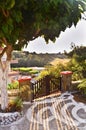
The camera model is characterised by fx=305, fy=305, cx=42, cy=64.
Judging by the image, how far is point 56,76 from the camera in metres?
18.7

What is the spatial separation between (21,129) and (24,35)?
3.58 metres

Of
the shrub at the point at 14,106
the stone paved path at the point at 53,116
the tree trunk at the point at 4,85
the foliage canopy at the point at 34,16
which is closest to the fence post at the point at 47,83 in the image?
the stone paved path at the point at 53,116

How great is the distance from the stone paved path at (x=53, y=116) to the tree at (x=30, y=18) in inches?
47.5

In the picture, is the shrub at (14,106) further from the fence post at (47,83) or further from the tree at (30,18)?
the fence post at (47,83)

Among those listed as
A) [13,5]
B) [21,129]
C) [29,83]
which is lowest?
[21,129]

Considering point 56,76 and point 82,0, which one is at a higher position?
point 82,0

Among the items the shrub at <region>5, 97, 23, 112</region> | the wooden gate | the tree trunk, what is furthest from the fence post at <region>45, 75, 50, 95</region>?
the tree trunk

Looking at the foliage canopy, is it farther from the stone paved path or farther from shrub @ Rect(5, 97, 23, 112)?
the stone paved path

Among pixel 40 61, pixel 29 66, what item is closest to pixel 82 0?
pixel 40 61

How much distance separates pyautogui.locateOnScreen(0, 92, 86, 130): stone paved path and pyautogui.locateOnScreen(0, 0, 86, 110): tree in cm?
121

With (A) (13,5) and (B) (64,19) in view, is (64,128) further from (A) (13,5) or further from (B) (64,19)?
(A) (13,5)

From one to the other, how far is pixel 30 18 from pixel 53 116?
418 centimetres

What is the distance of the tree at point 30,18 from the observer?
10141 millimetres

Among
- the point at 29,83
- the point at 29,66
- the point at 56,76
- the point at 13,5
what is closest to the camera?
the point at 13,5
